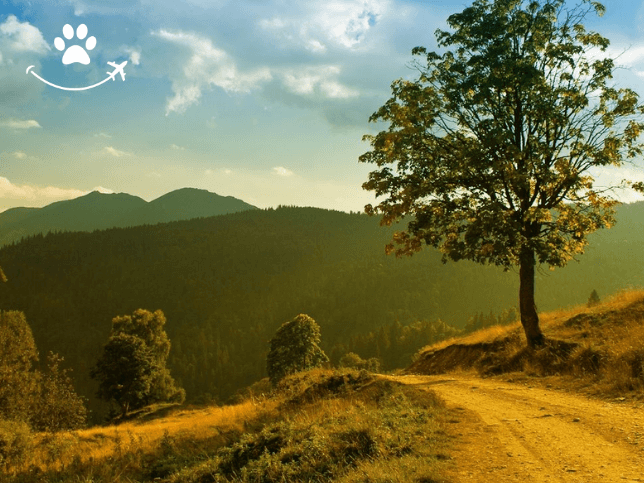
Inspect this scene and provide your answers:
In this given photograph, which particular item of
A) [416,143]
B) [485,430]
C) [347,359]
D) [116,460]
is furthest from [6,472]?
[347,359]

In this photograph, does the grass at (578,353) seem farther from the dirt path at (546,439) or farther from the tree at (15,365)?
the tree at (15,365)

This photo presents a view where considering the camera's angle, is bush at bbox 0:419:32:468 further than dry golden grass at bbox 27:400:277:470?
No

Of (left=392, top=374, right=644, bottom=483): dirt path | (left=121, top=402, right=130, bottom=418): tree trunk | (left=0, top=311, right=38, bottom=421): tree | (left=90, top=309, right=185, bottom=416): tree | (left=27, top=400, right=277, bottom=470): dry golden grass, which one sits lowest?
(left=121, top=402, right=130, bottom=418): tree trunk

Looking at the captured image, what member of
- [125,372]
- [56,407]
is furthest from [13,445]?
[125,372]

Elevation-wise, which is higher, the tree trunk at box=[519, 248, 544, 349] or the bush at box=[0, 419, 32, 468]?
the tree trunk at box=[519, 248, 544, 349]

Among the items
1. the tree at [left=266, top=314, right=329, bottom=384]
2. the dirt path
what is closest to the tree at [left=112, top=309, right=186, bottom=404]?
the tree at [left=266, top=314, right=329, bottom=384]

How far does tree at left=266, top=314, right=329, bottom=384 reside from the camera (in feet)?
192

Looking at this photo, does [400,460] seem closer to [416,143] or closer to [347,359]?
[416,143]

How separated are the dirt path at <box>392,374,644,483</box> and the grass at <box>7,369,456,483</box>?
674 mm

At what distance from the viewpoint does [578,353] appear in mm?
15547

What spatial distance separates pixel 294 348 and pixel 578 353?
4617 centimetres

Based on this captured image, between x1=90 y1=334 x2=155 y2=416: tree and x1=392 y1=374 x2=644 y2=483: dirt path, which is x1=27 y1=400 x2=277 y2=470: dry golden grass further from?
x1=90 y1=334 x2=155 y2=416: tree

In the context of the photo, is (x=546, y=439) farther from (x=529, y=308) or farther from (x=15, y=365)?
(x=15, y=365)

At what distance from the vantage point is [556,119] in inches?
672
